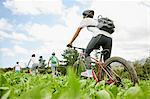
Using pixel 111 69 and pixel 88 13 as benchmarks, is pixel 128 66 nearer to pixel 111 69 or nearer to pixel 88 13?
pixel 111 69

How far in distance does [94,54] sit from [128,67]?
127 cm

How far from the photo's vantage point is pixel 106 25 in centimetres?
665

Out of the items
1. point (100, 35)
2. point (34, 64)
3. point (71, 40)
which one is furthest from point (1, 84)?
point (34, 64)

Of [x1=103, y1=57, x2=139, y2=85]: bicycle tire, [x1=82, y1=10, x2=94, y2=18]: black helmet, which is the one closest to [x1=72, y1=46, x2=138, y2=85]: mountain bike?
[x1=103, y1=57, x2=139, y2=85]: bicycle tire

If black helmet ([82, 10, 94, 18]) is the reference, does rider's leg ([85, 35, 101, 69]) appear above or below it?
below

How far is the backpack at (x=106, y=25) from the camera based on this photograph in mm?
6633

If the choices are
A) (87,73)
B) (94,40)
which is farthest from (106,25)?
(87,73)

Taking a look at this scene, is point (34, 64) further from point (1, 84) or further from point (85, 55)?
point (1, 84)

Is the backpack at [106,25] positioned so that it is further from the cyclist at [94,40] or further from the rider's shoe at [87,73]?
the rider's shoe at [87,73]

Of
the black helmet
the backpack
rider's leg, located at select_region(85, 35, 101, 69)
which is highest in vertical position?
the black helmet

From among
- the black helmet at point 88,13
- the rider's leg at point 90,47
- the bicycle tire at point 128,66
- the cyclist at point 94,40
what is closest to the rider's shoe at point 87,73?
the cyclist at point 94,40

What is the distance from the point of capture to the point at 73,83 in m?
0.57

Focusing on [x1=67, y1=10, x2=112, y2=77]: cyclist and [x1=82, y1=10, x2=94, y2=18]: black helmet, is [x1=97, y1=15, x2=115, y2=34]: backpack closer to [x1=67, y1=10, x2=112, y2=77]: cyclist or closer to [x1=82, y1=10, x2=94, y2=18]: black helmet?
[x1=67, y1=10, x2=112, y2=77]: cyclist

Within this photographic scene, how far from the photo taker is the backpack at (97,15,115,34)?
663 centimetres
